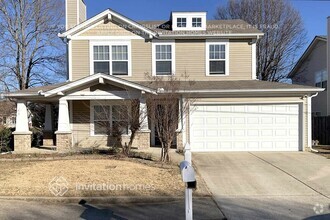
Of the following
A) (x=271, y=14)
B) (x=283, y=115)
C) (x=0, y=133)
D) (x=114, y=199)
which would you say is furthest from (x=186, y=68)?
(x=271, y=14)

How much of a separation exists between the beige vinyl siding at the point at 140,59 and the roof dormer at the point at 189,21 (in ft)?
6.93

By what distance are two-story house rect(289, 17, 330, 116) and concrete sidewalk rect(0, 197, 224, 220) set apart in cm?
1787

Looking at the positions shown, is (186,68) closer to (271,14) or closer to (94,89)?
(94,89)

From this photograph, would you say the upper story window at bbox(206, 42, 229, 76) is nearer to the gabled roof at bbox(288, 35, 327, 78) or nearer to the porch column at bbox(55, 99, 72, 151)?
→ the porch column at bbox(55, 99, 72, 151)

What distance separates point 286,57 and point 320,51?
891 centimetres

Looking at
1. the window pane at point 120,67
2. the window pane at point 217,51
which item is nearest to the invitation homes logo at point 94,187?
the window pane at point 120,67

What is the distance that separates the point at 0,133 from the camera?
1459 cm

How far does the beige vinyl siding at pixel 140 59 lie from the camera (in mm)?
16516

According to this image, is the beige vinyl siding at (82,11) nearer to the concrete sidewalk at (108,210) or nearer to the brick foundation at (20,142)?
the brick foundation at (20,142)

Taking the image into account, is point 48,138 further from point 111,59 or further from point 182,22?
point 182,22

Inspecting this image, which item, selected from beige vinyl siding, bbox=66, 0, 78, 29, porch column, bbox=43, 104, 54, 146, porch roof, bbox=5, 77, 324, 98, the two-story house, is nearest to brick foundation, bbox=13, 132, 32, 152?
porch roof, bbox=5, 77, 324, 98

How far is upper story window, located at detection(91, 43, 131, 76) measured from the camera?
1644 centimetres

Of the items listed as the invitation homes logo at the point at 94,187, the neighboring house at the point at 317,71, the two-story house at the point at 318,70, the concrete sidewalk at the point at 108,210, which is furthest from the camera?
the neighboring house at the point at 317,71

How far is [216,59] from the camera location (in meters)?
16.9
